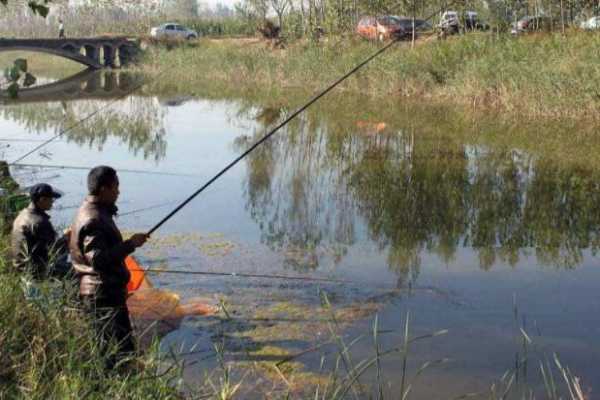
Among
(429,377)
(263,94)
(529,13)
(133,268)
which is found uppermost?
(529,13)

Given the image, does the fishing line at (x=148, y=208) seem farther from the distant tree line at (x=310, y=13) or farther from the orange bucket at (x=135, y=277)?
the orange bucket at (x=135, y=277)

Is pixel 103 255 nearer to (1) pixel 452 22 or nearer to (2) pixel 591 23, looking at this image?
(2) pixel 591 23

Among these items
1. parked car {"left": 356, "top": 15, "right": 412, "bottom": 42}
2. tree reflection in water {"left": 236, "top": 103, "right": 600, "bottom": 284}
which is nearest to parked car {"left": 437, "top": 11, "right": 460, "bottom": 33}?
parked car {"left": 356, "top": 15, "right": 412, "bottom": 42}

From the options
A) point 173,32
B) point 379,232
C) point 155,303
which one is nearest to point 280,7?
point 173,32

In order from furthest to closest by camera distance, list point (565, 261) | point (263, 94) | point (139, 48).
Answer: point (139, 48), point (263, 94), point (565, 261)

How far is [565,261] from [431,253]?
4.24ft

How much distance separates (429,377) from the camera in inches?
210

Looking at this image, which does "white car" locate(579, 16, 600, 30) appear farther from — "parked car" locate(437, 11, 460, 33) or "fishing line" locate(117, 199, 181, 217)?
"fishing line" locate(117, 199, 181, 217)

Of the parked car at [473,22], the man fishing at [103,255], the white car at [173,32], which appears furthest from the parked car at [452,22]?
the man fishing at [103,255]

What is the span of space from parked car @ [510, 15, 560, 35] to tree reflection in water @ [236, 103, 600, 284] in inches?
408

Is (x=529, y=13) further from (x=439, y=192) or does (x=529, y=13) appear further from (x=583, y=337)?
(x=583, y=337)

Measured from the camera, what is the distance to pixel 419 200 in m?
10.5

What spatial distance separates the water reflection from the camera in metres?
16.2

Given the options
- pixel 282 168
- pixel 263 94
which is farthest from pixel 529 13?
pixel 282 168
